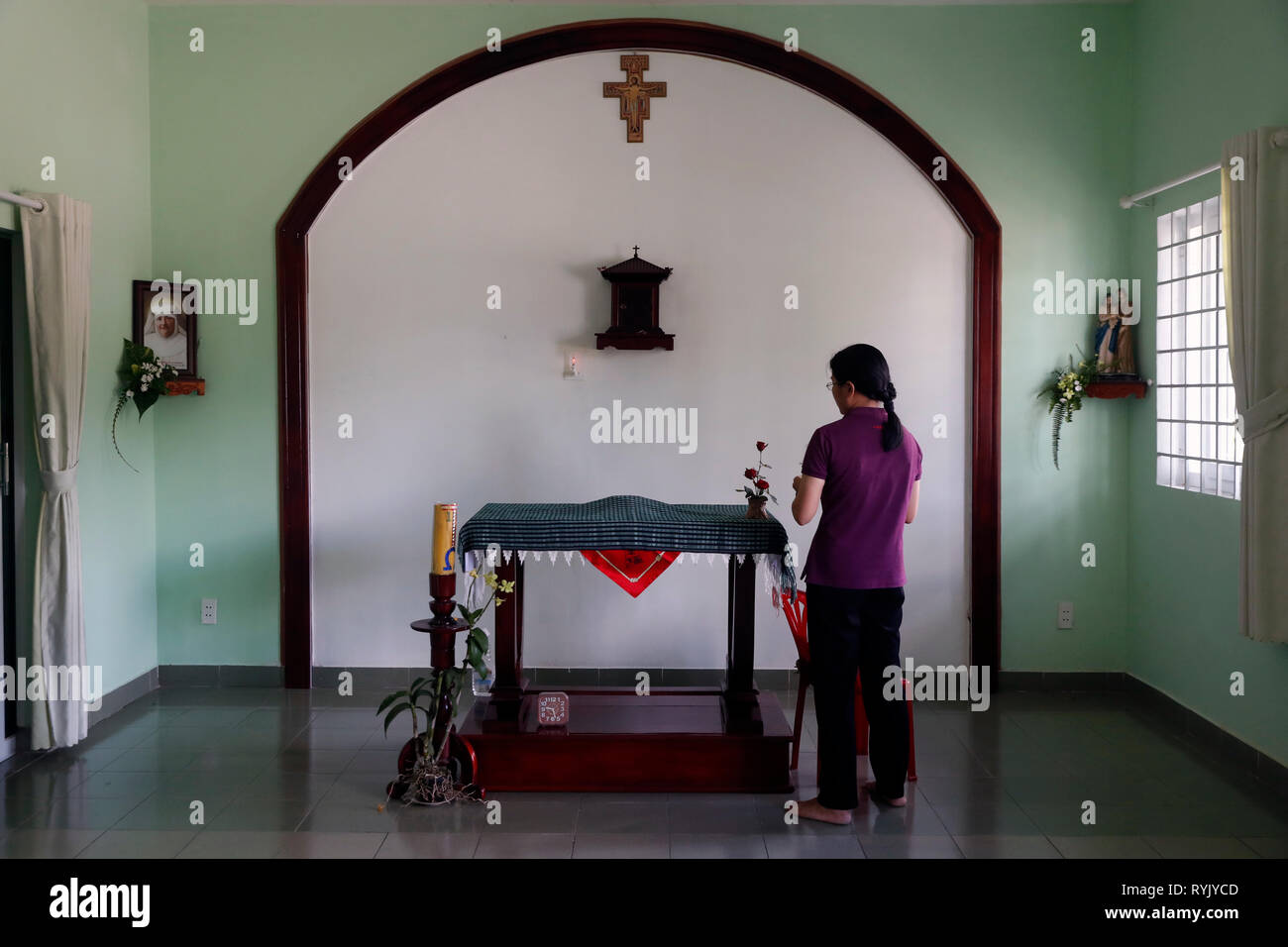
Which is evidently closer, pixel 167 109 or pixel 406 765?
pixel 406 765

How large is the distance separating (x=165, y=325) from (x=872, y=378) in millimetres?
3273

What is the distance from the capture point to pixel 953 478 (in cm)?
511

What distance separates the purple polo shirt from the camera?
3393 mm

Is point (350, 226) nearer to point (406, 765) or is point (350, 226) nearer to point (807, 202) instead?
point (807, 202)

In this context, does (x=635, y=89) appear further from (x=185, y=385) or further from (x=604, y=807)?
(x=604, y=807)

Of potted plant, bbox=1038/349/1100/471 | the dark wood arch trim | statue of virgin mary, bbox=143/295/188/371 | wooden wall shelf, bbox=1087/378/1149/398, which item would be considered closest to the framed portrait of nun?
statue of virgin mary, bbox=143/295/188/371

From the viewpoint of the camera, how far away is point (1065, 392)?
4.95 meters

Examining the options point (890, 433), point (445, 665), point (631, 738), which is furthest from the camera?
point (631, 738)

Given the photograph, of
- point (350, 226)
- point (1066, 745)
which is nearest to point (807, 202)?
point (350, 226)

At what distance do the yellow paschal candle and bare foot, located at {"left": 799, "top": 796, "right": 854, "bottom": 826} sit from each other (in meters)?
1.40

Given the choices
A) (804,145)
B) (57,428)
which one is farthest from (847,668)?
(57,428)

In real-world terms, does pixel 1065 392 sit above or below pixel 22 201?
below

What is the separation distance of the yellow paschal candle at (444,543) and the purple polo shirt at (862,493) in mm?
1200

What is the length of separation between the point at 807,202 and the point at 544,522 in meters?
2.15
